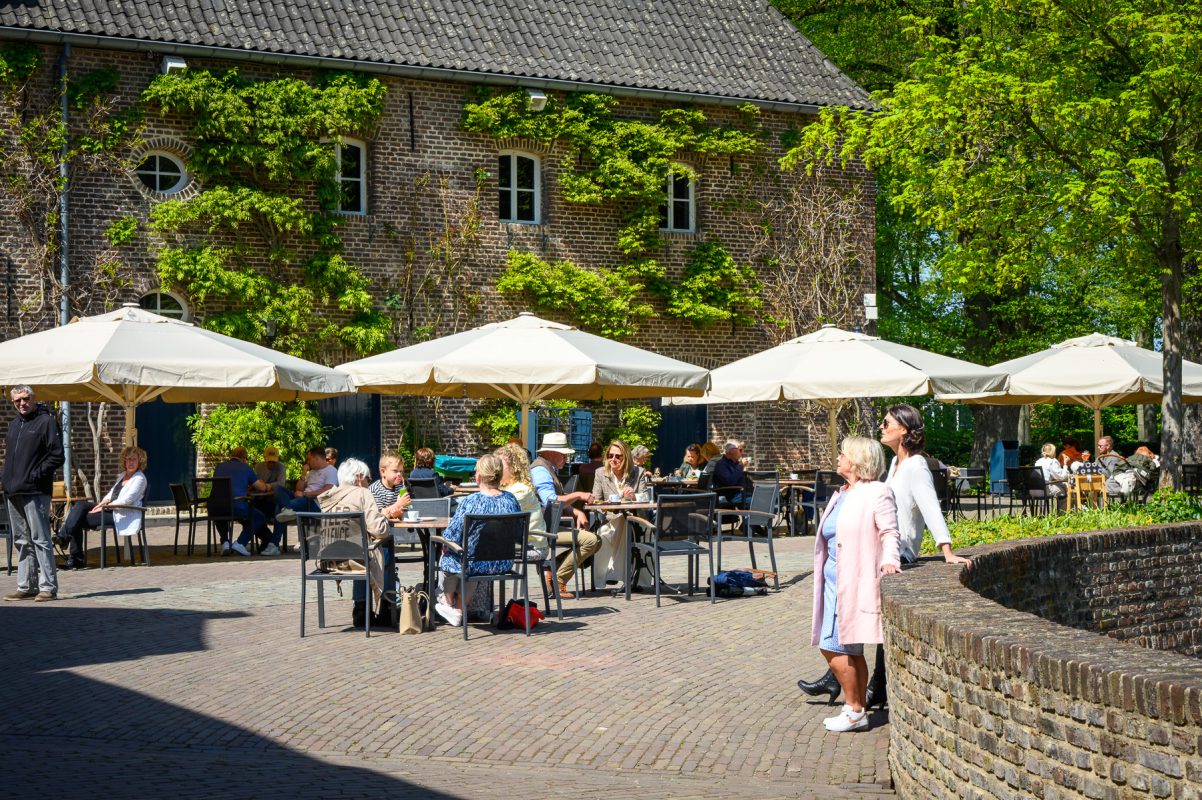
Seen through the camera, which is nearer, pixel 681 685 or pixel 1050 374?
pixel 681 685

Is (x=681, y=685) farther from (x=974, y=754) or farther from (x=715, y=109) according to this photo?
(x=715, y=109)

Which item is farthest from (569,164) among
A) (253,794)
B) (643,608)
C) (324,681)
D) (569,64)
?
(253,794)

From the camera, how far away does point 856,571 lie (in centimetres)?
753

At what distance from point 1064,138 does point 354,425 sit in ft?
38.6

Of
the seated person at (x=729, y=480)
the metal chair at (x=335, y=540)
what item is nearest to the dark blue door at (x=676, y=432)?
the seated person at (x=729, y=480)

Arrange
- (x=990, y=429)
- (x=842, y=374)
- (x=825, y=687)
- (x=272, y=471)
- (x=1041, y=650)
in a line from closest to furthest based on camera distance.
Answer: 1. (x=1041, y=650)
2. (x=825, y=687)
3. (x=842, y=374)
4. (x=272, y=471)
5. (x=990, y=429)

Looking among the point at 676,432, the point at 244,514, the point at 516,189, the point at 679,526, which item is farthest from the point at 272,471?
the point at 676,432

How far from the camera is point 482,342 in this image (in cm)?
1608

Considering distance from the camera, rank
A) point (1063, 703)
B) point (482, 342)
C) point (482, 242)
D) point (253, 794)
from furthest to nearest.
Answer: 1. point (482, 242)
2. point (482, 342)
3. point (253, 794)
4. point (1063, 703)

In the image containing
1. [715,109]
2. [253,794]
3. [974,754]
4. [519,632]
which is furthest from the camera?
[715,109]

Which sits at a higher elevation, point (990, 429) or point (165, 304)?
point (165, 304)

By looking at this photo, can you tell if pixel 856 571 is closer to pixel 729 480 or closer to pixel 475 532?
pixel 475 532

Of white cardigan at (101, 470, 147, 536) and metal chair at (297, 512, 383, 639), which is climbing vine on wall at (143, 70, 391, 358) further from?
metal chair at (297, 512, 383, 639)

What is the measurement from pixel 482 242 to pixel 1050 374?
9833mm
